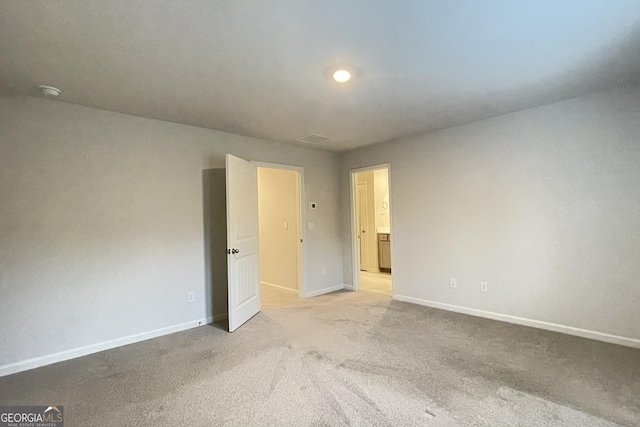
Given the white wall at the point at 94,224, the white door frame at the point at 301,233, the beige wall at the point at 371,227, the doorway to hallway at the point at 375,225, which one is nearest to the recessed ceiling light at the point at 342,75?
the white wall at the point at 94,224

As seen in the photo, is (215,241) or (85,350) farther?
(215,241)

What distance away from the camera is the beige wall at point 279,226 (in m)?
5.32

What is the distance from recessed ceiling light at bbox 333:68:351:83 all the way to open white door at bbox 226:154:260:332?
5.36ft

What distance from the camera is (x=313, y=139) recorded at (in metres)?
4.58

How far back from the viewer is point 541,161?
11.2ft

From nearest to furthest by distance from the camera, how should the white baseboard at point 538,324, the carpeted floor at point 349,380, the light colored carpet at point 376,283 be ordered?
the carpeted floor at point 349,380
the white baseboard at point 538,324
the light colored carpet at point 376,283

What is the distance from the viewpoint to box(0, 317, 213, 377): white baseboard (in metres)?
2.72

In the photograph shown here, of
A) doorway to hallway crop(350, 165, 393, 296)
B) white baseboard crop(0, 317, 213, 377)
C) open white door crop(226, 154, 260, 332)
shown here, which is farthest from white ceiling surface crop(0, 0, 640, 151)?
doorway to hallway crop(350, 165, 393, 296)

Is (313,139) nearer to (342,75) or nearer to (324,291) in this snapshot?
(342,75)

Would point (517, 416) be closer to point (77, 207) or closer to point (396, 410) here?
point (396, 410)

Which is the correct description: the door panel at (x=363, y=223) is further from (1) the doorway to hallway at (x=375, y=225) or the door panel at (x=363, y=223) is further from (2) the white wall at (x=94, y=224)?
(2) the white wall at (x=94, y=224)

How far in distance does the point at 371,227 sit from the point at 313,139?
11.1 feet

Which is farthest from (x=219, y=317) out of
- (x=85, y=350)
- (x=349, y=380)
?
(x=349, y=380)

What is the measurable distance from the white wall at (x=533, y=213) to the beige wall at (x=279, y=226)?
168cm
